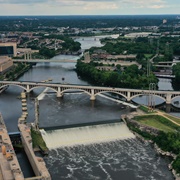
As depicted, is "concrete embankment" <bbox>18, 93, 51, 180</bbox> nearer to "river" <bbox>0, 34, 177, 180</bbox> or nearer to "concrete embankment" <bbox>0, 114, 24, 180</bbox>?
"river" <bbox>0, 34, 177, 180</bbox>

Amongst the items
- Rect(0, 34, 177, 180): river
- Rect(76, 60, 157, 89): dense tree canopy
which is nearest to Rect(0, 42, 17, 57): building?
Rect(76, 60, 157, 89): dense tree canopy

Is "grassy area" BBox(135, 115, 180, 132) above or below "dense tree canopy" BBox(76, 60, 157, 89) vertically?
below

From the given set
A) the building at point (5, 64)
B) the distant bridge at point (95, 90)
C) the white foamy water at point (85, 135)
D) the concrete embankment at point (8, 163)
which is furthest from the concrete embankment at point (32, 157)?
the building at point (5, 64)

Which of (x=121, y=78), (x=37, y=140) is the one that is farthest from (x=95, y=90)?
(x=37, y=140)

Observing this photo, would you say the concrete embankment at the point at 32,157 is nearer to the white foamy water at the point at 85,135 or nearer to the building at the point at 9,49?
the white foamy water at the point at 85,135

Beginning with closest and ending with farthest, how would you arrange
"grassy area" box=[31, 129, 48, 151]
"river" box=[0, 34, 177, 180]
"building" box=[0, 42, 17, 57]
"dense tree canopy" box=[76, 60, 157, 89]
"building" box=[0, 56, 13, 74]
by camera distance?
"river" box=[0, 34, 177, 180]
"grassy area" box=[31, 129, 48, 151]
"dense tree canopy" box=[76, 60, 157, 89]
"building" box=[0, 56, 13, 74]
"building" box=[0, 42, 17, 57]

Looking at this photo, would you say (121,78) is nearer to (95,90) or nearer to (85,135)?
(95,90)

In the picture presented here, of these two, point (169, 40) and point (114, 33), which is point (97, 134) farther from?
point (114, 33)
